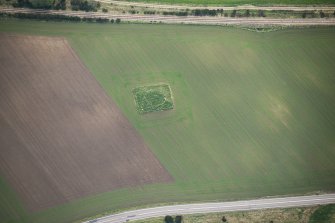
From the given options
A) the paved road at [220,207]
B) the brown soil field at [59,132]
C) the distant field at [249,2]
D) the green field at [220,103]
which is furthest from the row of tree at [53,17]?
the paved road at [220,207]

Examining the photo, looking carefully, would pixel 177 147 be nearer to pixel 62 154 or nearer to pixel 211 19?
pixel 62 154

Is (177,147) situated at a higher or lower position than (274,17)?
lower

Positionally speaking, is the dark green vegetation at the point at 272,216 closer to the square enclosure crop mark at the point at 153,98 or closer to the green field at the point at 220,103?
the green field at the point at 220,103

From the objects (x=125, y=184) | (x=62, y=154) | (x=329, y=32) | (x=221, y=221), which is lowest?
(x=221, y=221)

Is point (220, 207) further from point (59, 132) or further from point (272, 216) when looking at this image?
point (59, 132)

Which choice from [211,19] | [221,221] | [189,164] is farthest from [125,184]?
[211,19]

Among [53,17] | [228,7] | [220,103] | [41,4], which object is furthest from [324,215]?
[41,4]

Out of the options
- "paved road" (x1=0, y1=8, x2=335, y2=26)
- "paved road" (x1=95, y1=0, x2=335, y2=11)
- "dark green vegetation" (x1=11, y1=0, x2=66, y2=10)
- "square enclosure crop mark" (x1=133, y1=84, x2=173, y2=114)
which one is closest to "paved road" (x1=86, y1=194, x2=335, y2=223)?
"square enclosure crop mark" (x1=133, y1=84, x2=173, y2=114)

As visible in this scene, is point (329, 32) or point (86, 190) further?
point (329, 32)
